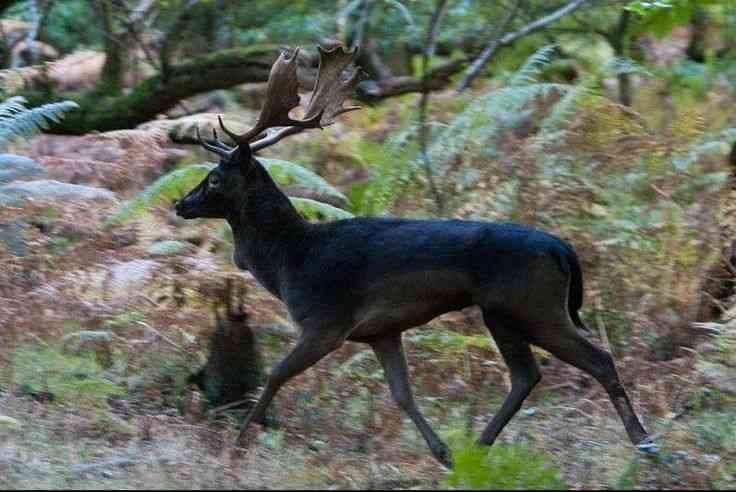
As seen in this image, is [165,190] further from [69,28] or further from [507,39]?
[69,28]

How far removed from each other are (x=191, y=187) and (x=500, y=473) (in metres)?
4.78

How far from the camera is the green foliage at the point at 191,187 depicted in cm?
971

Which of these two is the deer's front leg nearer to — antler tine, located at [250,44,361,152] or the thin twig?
antler tine, located at [250,44,361,152]

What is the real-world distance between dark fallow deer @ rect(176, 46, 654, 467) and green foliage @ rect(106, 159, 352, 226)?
1.59 meters

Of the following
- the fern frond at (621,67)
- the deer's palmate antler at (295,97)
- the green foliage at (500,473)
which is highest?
the deer's palmate antler at (295,97)

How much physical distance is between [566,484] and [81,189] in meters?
4.64

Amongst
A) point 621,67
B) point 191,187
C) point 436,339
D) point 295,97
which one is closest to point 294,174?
point 191,187

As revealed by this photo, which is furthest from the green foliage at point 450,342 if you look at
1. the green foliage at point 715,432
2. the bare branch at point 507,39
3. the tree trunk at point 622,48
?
the tree trunk at point 622,48

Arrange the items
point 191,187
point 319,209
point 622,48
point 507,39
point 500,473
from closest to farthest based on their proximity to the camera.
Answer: point 500,473 < point 319,209 < point 191,187 < point 507,39 < point 622,48

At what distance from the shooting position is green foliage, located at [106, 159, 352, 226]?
31.9 ft

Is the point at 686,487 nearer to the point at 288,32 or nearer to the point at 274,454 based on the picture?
the point at 274,454

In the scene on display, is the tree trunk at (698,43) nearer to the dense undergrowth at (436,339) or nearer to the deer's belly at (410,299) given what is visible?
the dense undergrowth at (436,339)

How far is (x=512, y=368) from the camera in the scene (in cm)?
756

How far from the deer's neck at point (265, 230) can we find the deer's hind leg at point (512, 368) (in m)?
1.37
